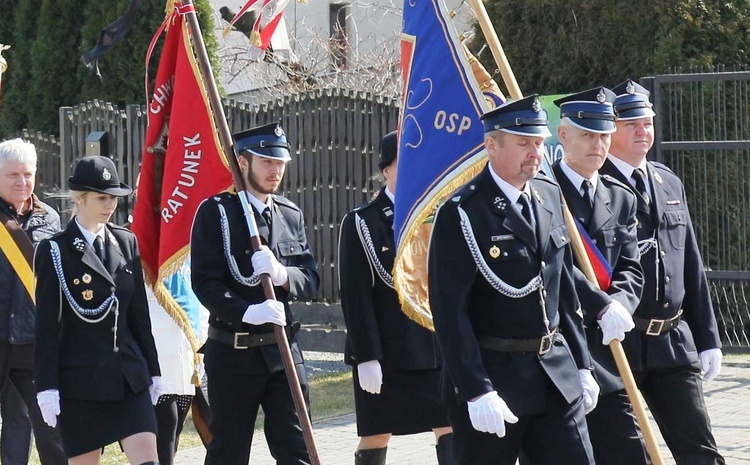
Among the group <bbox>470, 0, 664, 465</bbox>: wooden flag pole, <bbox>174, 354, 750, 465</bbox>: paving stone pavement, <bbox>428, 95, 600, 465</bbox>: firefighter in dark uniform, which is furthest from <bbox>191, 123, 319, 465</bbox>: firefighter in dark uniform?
<bbox>174, 354, 750, 465</bbox>: paving stone pavement

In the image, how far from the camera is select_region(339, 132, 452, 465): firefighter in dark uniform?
6711 millimetres

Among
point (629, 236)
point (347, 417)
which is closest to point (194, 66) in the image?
point (629, 236)

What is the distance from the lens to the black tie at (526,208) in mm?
5098

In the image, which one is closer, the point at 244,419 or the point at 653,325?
the point at 653,325

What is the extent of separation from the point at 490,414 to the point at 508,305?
0.48 m

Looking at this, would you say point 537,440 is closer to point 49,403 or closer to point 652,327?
point 652,327

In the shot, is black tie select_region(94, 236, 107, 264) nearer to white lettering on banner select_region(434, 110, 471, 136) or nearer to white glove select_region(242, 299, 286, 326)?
white glove select_region(242, 299, 286, 326)

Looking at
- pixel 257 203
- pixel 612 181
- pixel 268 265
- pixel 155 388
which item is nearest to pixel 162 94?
pixel 257 203

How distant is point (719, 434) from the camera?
27.3 ft

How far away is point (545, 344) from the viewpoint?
502cm

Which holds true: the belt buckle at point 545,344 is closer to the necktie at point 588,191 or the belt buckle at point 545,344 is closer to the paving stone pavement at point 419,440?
the necktie at point 588,191

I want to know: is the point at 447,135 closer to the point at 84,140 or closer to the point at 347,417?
the point at 347,417

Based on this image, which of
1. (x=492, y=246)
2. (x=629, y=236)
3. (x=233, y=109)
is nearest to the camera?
(x=492, y=246)

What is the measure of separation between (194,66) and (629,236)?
Answer: 2.46 m
